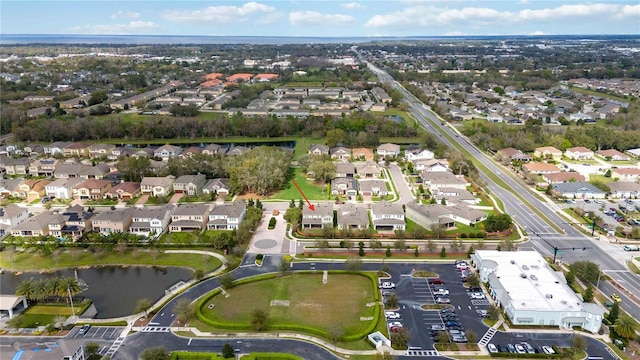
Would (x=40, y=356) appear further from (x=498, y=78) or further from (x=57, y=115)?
(x=498, y=78)

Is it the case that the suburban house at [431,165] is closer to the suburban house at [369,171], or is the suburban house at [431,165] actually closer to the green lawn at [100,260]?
the suburban house at [369,171]

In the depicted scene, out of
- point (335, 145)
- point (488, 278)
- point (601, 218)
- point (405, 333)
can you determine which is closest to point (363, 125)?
point (335, 145)

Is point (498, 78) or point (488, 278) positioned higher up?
point (498, 78)

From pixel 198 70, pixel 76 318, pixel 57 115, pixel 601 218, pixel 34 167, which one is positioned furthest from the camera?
pixel 198 70

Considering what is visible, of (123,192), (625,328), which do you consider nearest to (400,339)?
(625,328)

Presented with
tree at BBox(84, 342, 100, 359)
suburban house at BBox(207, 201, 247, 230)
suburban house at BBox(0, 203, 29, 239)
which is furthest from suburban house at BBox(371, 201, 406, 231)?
suburban house at BBox(0, 203, 29, 239)

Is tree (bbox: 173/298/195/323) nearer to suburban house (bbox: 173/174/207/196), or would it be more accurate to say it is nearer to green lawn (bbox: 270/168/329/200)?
green lawn (bbox: 270/168/329/200)

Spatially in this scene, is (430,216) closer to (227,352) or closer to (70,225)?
(227,352)

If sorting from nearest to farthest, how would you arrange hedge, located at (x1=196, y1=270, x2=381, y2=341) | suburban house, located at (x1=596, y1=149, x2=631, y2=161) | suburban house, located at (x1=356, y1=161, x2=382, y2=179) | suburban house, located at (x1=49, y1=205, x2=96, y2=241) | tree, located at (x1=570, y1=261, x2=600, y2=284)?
hedge, located at (x1=196, y1=270, x2=381, y2=341), tree, located at (x1=570, y1=261, x2=600, y2=284), suburban house, located at (x1=49, y1=205, x2=96, y2=241), suburban house, located at (x1=356, y1=161, x2=382, y2=179), suburban house, located at (x1=596, y1=149, x2=631, y2=161)
